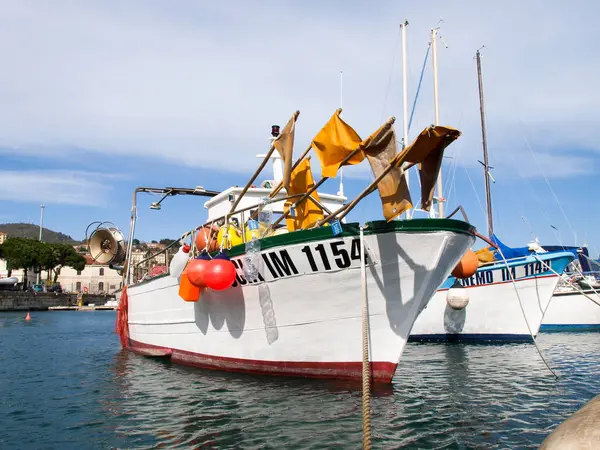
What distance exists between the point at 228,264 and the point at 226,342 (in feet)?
6.81

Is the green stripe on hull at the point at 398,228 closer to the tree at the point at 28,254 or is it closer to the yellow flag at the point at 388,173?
the yellow flag at the point at 388,173

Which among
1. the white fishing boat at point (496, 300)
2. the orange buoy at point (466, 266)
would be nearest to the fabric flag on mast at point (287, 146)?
the orange buoy at point (466, 266)

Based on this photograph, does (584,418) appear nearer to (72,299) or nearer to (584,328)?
(584,328)

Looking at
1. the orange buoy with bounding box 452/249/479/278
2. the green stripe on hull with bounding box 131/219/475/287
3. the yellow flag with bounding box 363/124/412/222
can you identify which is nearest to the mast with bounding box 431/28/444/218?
the orange buoy with bounding box 452/249/479/278

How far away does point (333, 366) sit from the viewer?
906cm

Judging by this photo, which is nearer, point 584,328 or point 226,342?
point 226,342

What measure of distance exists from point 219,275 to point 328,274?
1.95 m

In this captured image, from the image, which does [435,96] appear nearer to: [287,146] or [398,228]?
[287,146]

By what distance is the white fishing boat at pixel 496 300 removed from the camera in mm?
17094

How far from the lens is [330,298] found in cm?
873

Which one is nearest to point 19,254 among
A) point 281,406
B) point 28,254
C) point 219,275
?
point 28,254

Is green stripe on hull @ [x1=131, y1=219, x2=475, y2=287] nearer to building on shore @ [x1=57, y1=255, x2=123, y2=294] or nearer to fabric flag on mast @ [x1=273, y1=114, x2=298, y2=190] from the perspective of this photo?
fabric flag on mast @ [x1=273, y1=114, x2=298, y2=190]

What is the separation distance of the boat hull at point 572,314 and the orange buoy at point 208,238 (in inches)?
741

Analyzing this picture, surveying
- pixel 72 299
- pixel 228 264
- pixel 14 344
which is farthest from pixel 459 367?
pixel 72 299
